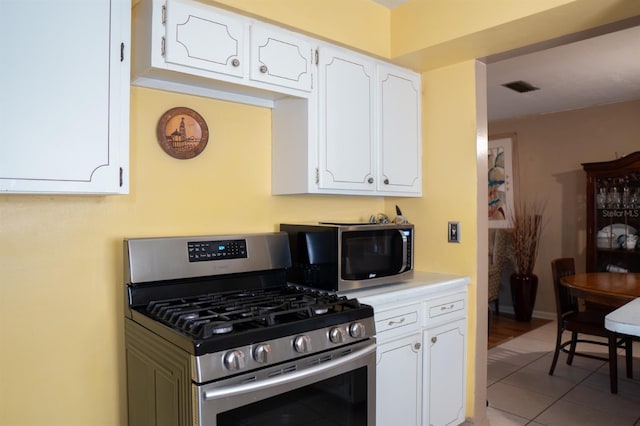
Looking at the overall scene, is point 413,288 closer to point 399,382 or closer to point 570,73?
point 399,382

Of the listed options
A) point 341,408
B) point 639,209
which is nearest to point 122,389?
point 341,408

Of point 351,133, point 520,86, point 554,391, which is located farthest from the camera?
point 520,86

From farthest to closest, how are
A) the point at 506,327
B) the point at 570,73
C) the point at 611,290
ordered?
the point at 506,327
the point at 570,73
the point at 611,290

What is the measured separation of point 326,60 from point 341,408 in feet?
5.12

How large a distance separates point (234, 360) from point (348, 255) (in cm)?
89

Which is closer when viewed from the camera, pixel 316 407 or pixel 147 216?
pixel 316 407

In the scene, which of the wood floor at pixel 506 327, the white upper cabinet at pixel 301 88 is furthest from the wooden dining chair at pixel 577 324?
the white upper cabinet at pixel 301 88

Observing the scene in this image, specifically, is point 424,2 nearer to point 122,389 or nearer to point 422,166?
point 422,166

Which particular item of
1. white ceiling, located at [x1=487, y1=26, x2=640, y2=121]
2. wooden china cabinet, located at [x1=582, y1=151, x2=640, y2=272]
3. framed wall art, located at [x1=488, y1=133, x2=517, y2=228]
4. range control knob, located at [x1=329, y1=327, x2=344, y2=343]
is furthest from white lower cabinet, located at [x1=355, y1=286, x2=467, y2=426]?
framed wall art, located at [x1=488, y1=133, x2=517, y2=228]

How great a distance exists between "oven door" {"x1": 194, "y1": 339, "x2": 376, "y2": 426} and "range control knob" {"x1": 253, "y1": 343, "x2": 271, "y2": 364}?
39 millimetres

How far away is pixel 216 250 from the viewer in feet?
6.54

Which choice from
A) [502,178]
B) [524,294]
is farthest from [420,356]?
[502,178]

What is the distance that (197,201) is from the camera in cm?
208

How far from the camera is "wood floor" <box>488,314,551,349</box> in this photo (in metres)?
4.33
